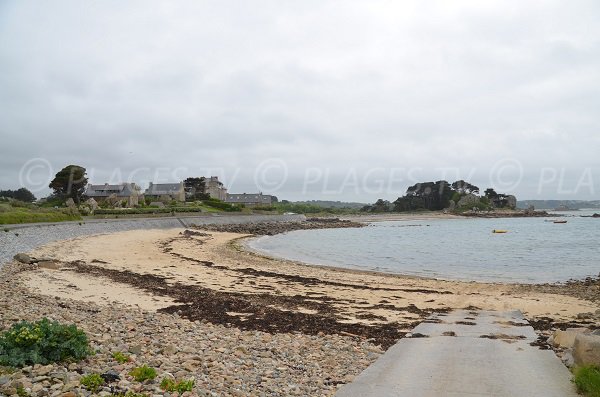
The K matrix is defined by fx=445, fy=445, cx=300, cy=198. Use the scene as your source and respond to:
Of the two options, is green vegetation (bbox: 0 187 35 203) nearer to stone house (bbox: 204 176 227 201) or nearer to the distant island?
stone house (bbox: 204 176 227 201)

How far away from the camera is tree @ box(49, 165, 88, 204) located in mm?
72375

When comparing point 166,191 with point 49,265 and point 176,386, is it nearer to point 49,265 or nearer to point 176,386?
point 49,265

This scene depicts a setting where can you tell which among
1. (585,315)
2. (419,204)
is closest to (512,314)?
A: (585,315)

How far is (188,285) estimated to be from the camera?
1772cm

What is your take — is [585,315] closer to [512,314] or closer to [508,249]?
[512,314]

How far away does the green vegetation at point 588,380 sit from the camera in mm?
6074

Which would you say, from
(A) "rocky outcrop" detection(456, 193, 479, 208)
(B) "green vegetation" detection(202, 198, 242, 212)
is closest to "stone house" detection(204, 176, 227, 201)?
(B) "green vegetation" detection(202, 198, 242, 212)

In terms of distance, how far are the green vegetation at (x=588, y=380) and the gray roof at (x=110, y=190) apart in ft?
288

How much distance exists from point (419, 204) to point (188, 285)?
167695 mm

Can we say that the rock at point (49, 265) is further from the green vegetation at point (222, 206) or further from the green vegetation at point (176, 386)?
the green vegetation at point (222, 206)

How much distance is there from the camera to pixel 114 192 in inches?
3489

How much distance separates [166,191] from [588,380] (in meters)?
103

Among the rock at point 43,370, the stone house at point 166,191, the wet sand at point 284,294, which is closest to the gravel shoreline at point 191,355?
the rock at point 43,370

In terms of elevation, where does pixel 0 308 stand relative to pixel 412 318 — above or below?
above
